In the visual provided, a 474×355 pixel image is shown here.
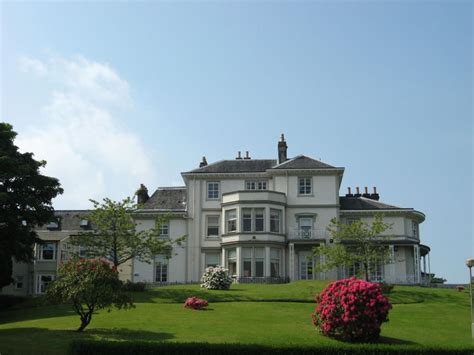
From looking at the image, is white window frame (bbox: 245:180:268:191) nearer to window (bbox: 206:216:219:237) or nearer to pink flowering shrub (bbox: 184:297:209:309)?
window (bbox: 206:216:219:237)

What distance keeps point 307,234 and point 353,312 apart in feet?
89.5

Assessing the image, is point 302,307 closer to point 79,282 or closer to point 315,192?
point 79,282

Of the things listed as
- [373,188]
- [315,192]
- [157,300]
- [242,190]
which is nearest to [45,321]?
[157,300]

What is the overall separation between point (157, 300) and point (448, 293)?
19.7m

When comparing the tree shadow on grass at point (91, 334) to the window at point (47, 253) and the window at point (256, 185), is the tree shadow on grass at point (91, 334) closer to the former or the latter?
the window at point (256, 185)

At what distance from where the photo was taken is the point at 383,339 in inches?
1069

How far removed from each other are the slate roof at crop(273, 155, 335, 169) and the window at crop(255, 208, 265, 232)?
489 cm

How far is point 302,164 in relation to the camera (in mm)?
56125

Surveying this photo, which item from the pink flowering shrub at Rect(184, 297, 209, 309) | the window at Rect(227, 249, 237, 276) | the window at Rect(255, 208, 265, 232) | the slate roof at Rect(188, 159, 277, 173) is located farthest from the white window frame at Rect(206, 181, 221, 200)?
the pink flowering shrub at Rect(184, 297, 209, 309)

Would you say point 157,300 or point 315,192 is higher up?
point 315,192

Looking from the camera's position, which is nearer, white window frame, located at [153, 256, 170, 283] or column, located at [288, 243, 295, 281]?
column, located at [288, 243, 295, 281]

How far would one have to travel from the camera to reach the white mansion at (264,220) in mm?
52812

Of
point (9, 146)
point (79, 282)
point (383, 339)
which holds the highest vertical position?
point (9, 146)

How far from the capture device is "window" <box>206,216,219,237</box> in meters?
56.4
